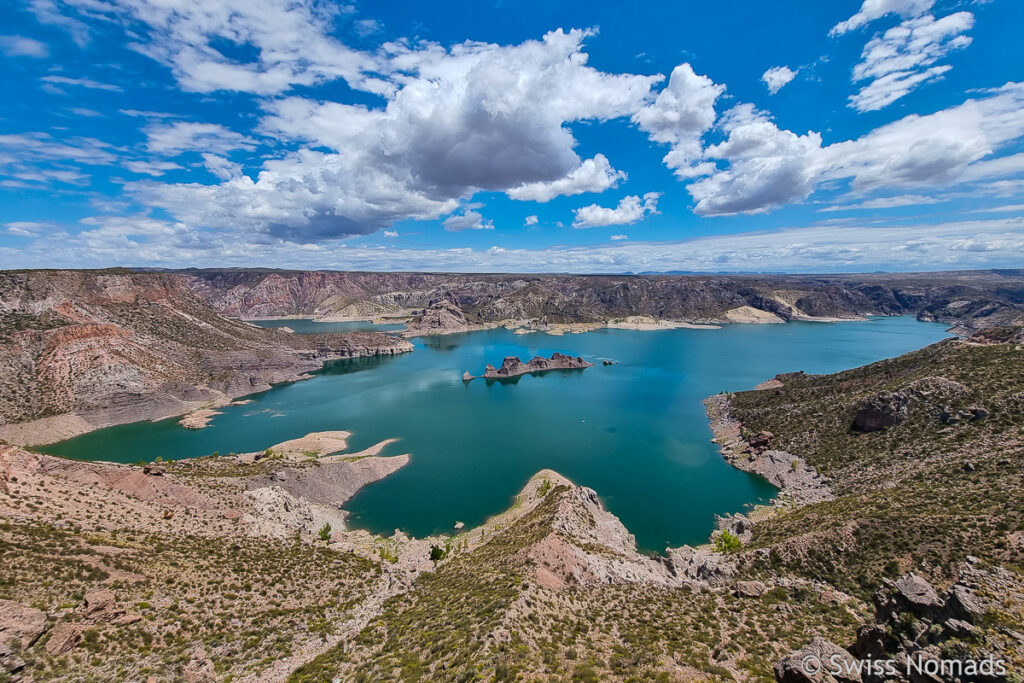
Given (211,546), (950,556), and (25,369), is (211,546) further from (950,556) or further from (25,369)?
(25,369)

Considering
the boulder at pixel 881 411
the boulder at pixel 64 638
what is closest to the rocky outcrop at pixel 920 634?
the boulder at pixel 64 638

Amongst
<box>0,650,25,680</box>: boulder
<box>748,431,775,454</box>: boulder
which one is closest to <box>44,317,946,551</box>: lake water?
<box>748,431,775,454</box>: boulder

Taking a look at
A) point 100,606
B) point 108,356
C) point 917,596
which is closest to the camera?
point 917,596

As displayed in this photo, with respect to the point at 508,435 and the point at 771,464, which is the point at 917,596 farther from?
the point at 508,435

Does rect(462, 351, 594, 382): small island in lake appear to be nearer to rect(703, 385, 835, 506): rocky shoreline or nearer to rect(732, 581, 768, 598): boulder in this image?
rect(703, 385, 835, 506): rocky shoreline

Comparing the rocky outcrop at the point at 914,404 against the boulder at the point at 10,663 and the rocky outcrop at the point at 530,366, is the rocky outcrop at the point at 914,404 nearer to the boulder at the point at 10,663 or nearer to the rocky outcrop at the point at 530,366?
the boulder at the point at 10,663

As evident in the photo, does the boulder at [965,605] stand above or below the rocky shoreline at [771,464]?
above

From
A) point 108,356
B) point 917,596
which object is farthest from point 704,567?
point 108,356
